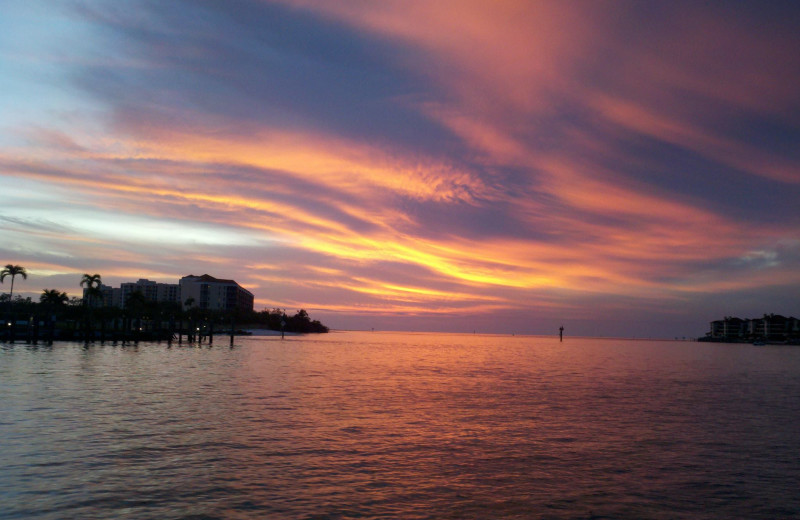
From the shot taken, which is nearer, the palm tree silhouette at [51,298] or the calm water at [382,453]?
the calm water at [382,453]

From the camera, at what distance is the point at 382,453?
2244cm

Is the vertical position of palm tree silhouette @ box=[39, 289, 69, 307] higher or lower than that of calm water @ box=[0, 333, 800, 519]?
higher

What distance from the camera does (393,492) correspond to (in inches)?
680

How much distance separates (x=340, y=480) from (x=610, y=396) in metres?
31.8

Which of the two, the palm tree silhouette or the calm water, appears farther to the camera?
the palm tree silhouette

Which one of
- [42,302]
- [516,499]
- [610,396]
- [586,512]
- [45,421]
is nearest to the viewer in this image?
[586,512]

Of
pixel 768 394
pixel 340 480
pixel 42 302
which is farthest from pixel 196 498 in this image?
pixel 42 302

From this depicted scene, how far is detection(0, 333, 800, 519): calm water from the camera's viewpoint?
1611 cm

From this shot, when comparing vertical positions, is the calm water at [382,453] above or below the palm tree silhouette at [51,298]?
below

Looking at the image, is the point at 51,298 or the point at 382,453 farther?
the point at 51,298

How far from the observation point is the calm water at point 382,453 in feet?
52.9

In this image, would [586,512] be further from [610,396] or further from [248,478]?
[610,396]

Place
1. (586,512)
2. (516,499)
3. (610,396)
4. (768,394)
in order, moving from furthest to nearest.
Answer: (768,394) < (610,396) < (516,499) < (586,512)

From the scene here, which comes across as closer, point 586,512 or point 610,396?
point 586,512
